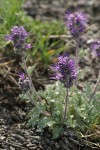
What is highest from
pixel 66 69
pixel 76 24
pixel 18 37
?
pixel 76 24

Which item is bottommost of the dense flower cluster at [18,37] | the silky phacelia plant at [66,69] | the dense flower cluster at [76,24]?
the silky phacelia plant at [66,69]

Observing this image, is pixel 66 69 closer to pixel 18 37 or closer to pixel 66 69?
pixel 66 69

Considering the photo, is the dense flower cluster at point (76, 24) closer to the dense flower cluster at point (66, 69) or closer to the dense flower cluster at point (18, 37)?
the dense flower cluster at point (18, 37)

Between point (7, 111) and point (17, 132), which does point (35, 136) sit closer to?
point (17, 132)

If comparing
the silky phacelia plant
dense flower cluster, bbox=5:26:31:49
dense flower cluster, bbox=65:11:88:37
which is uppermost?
dense flower cluster, bbox=65:11:88:37

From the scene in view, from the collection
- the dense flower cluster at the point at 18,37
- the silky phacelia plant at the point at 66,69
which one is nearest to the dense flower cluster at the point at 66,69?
the silky phacelia plant at the point at 66,69

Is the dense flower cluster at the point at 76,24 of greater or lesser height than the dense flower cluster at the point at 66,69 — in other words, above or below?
above

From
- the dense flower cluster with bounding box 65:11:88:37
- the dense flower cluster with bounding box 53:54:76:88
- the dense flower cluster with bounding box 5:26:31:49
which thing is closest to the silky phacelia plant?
the dense flower cluster with bounding box 53:54:76:88

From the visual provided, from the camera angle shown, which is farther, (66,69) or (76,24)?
(76,24)

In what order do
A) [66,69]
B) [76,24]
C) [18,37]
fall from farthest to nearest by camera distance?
[76,24] < [18,37] < [66,69]

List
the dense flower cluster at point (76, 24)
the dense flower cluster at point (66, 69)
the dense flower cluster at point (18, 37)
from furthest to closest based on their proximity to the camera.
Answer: the dense flower cluster at point (76, 24), the dense flower cluster at point (18, 37), the dense flower cluster at point (66, 69)

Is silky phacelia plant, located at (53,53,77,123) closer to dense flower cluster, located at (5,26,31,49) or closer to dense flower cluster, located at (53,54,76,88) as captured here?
dense flower cluster, located at (53,54,76,88)

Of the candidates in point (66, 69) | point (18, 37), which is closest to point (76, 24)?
point (18, 37)
